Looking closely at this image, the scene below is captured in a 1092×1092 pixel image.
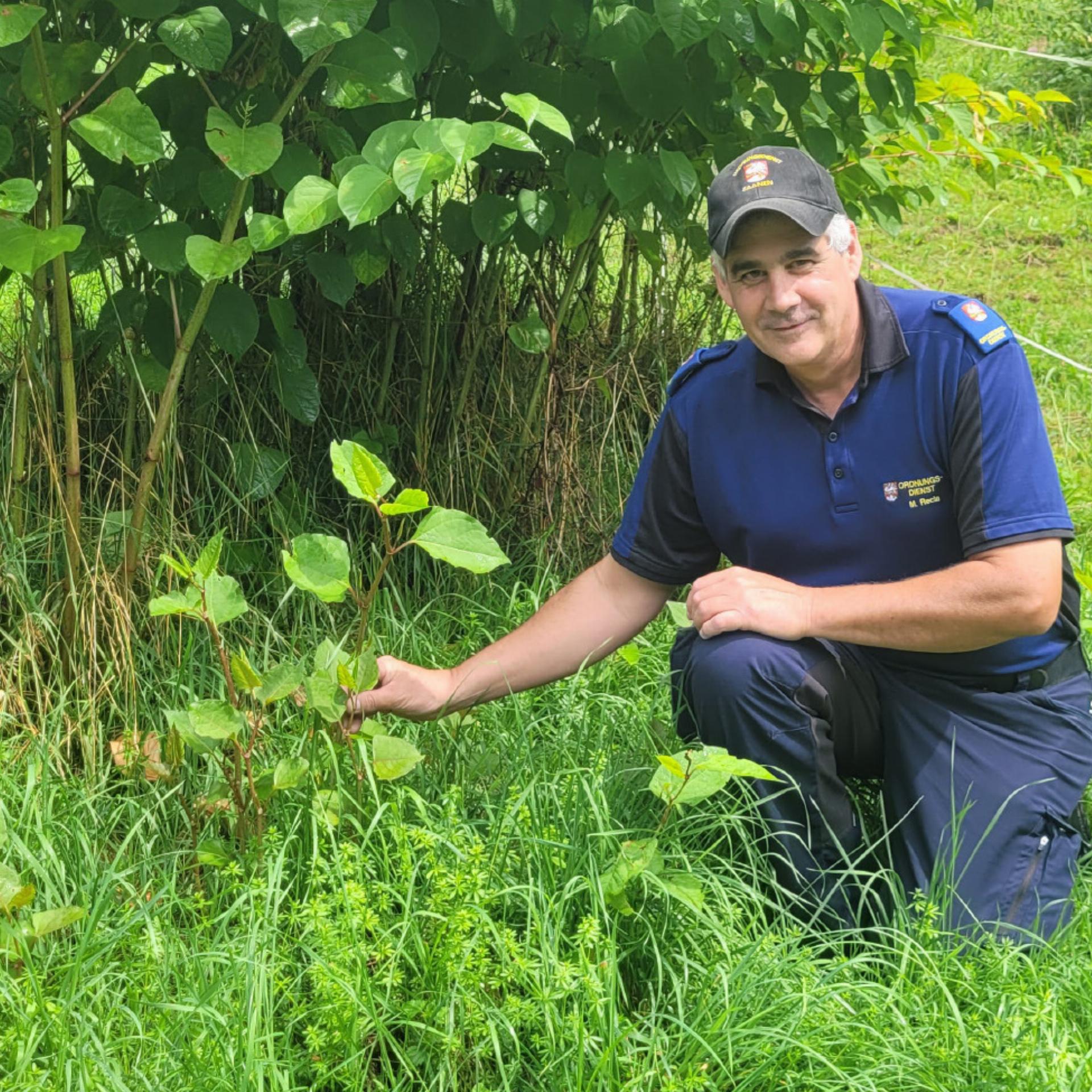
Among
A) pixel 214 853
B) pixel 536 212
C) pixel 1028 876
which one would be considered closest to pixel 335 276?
pixel 536 212

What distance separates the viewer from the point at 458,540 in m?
2.02

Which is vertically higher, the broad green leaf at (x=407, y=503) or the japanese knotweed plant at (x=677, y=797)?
the broad green leaf at (x=407, y=503)

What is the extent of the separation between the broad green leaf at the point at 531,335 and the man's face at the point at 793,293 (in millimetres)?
828

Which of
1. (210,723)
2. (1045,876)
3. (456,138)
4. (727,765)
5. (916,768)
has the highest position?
(456,138)

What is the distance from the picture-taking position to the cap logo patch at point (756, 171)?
7.89 feet

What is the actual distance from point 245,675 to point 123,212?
89 cm

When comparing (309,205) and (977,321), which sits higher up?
(309,205)

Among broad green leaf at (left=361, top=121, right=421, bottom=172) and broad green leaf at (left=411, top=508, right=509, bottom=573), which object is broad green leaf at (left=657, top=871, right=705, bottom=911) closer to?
broad green leaf at (left=411, top=508, right=509, bottom=573)

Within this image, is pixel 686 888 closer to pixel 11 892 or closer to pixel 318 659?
pixel 318 659

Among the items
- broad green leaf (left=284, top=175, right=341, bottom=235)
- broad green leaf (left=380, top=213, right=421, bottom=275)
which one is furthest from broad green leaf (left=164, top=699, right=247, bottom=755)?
broad green leaf (left=380, top=213, right=421, bottom=275)

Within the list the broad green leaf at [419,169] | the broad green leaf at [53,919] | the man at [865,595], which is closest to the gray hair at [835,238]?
the man at [865,595]

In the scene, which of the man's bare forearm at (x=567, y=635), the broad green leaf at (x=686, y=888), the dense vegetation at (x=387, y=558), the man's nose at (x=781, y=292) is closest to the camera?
the dense vegetation at (x=387, y=558)

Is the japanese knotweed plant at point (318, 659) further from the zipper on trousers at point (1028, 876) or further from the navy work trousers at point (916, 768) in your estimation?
the zipper on trousers at point (1028, 876)

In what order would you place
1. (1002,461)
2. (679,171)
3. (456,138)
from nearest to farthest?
(456,138) < (1002,461) < (679,171)
